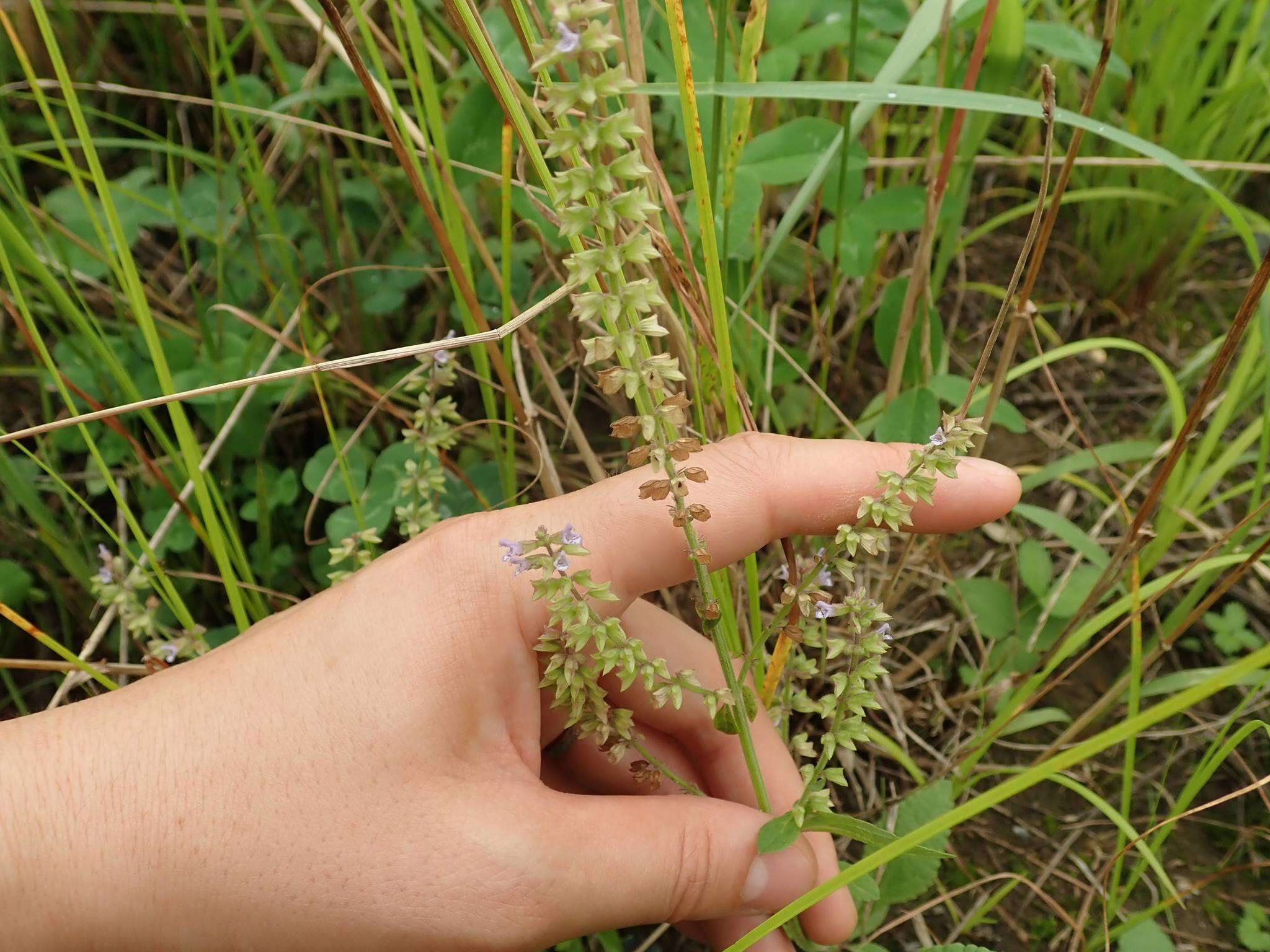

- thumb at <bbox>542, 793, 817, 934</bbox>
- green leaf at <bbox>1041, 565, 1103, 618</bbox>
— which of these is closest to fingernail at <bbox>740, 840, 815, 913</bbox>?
thumb at <bbox>542, 793, 817, 934</bbox>

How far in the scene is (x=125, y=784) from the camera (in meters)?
1.18

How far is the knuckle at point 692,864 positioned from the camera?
1.24m

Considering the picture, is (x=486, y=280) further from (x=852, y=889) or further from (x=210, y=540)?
(x=852, y=889)

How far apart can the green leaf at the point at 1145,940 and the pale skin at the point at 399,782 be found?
0.49 meters

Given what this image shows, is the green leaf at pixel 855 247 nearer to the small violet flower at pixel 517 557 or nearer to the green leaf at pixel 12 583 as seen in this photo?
the small violet flower at pixel 517 557

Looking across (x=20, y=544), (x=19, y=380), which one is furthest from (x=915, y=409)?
(x=19, y=380)

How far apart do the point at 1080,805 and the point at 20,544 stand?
2041 millimetres

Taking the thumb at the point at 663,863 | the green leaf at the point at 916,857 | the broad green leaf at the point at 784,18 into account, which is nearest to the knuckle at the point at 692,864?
the thumb at the point at 663,863

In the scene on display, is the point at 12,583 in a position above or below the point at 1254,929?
above

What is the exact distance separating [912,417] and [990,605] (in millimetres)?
410

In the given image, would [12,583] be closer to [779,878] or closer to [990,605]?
[779,878]

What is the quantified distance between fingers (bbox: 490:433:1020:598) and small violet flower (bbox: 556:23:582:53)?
23.3 inches

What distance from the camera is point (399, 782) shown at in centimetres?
116

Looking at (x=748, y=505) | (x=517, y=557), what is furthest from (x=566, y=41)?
(x=748, y=505)
